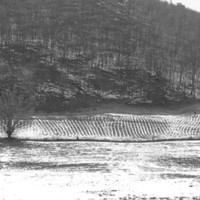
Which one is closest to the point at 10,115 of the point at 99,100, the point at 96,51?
Answer: the point at 99,100

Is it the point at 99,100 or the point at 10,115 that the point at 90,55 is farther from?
the point at 10,115

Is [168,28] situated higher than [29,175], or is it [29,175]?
[168,28]

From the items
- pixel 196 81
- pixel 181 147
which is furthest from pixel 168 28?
pixel 181 147

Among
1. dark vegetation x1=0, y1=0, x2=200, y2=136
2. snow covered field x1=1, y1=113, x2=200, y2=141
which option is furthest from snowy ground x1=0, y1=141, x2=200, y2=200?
dark vegetation x1=0, y1=0, x2=200, y2=136

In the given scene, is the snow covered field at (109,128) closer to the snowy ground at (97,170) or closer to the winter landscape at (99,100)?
the winter landscape at (99,100)

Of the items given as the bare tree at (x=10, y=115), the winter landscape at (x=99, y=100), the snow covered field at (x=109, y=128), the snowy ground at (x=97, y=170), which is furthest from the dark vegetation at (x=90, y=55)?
the snowy ground at (x=97, y=170)

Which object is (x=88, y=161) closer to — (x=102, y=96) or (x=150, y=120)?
(x=150, y=120)
